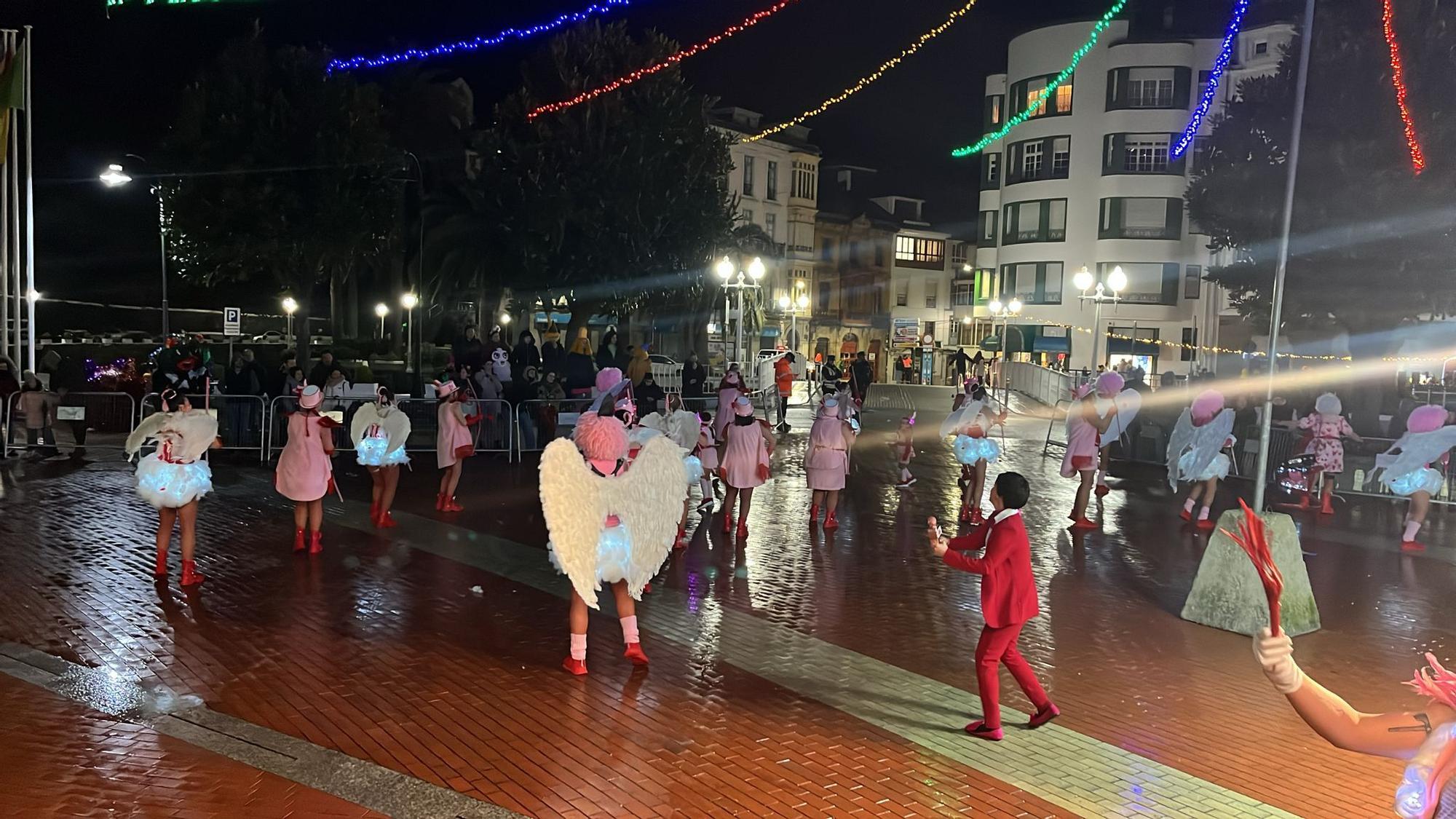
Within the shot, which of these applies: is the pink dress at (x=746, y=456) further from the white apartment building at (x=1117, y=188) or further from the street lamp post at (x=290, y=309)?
the white apartment building at (x=1117, y=188)

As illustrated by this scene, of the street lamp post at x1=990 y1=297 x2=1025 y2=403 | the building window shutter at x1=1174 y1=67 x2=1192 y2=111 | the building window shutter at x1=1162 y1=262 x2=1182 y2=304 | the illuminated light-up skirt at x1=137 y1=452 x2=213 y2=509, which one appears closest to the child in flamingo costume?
the illuminated light-up skirt at x1=137 y1=452 x2=213 y2=509

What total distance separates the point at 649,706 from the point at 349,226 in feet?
76.3

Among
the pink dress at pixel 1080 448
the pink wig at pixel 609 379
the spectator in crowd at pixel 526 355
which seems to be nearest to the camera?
the pink wig at pixel 609 379

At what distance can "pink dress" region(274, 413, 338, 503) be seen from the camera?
9531 mm

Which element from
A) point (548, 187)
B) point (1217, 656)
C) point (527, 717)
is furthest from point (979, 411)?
point (548, 187)

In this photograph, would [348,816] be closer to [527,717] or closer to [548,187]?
[527,717]

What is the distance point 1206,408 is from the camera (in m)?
12.6

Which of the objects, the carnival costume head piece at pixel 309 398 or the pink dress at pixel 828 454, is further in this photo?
the pink dress at pixel 828 454

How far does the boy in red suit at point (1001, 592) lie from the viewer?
5.53m

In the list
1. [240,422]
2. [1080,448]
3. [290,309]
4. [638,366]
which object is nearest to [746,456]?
[1080,448]

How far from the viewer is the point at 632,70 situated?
2447 cm

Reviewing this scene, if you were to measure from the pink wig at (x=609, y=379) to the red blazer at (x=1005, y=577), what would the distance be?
472 centimetres

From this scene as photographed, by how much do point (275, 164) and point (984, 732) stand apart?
967 inches

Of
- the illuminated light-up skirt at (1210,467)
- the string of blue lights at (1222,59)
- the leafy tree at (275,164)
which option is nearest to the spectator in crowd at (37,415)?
the leafy tree at (275,164)
